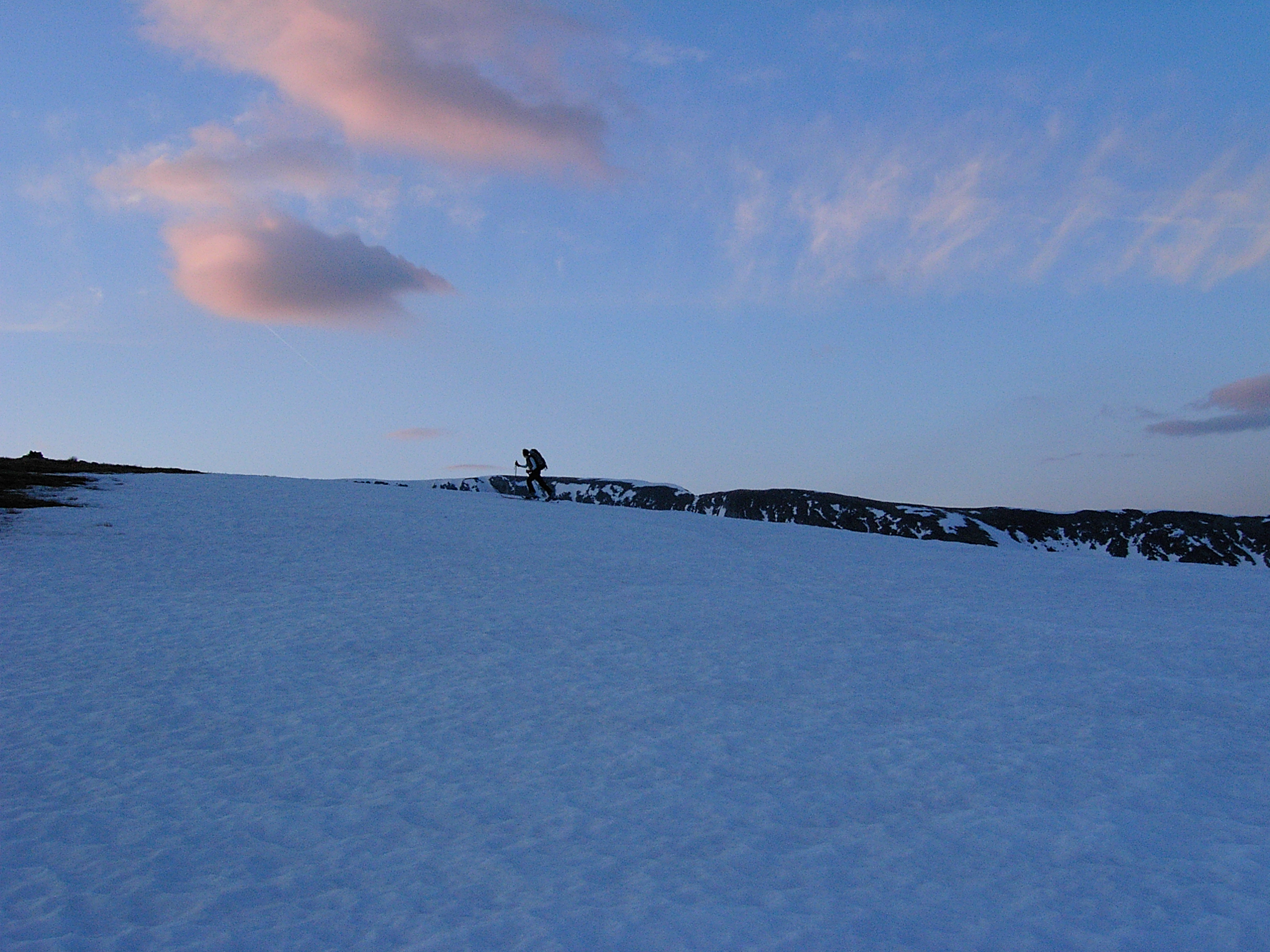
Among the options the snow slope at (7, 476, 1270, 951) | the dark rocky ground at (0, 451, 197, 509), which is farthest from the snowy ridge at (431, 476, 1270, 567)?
the snow slope at (7, 476, 1270, 951)

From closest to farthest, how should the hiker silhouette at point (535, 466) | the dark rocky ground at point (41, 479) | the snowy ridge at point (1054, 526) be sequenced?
the dark rocky ground at point (41, 479) → the hiker silhouette at point (535, 466) → the snowy ridge at point (1054, 526)

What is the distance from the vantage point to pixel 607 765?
8648 mm

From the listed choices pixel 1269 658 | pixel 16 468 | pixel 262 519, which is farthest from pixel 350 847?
pixel 16 468

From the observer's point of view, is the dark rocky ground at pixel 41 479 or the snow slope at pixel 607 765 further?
the dark rocky ground at pixel 41 479

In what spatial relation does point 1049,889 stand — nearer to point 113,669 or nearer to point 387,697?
point 387,697

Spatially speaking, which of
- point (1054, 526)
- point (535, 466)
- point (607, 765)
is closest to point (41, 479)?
point (535, 466)

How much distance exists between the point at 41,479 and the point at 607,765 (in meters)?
24.9

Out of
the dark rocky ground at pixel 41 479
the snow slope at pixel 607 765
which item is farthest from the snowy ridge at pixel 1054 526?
the snow slope at pixel 607 765

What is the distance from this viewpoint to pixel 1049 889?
644 cm

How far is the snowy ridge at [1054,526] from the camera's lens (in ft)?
558

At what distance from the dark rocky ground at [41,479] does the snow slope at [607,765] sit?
5.31 metres

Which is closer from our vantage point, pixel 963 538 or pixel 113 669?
pixel 113 669

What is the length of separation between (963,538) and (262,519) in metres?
170

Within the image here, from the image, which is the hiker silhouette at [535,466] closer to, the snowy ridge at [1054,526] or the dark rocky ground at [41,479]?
the dark rocky ground at [41,479]
